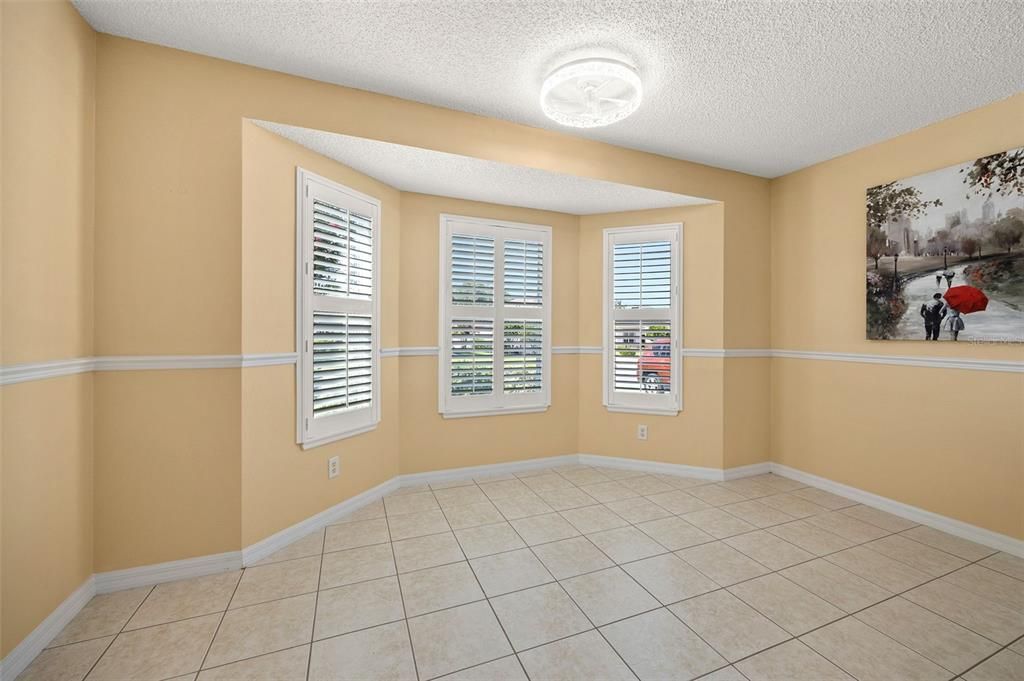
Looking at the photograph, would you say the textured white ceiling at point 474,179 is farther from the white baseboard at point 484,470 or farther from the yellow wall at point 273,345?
the white baseboard at point 484,470

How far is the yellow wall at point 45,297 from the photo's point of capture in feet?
5.14

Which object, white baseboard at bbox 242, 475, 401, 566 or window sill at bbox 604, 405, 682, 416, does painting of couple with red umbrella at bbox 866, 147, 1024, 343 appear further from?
white baseboard at bbox 242, 475, 401, 566

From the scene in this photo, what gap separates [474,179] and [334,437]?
2.07m

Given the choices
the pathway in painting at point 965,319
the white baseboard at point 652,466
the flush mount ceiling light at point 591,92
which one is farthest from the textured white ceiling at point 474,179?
the white baseboard at point 652,466

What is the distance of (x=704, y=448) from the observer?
3.70 meters

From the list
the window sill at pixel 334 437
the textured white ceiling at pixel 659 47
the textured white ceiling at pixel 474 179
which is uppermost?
the textured white ceiling at pixel 659 47

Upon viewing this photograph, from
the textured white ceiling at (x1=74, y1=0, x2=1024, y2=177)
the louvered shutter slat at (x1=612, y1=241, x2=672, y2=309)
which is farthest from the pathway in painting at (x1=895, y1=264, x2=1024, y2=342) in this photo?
the louvered shutter slat at (x1=612, y1=241, x2=672, y2=309)

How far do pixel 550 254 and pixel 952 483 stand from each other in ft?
10.6

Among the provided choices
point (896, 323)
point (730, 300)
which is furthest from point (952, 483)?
point (730, 300)

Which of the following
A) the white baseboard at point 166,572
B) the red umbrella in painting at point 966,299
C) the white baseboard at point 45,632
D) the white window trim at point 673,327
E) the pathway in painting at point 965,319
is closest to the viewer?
the white baseboard at point 45,632

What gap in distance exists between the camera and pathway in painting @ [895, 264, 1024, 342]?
8.02 ft

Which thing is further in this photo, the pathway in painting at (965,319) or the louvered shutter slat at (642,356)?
the louvered shutter slat at (642,356)

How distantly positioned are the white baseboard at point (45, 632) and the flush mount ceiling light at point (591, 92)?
3255 mm

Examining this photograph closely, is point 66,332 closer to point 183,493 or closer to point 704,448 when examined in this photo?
point 183,493
